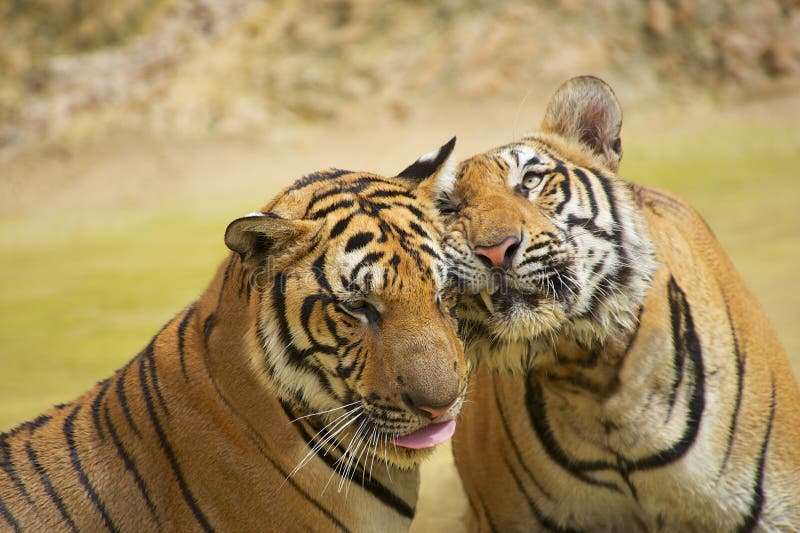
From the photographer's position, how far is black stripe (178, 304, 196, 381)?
251 centimetres

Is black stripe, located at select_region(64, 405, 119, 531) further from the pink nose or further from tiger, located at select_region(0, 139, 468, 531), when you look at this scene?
the pink nose

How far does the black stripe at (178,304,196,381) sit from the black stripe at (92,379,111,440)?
274 millimetres

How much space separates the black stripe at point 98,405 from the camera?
2.54 metres

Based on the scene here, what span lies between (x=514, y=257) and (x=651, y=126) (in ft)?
30.2

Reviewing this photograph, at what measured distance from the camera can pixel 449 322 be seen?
231 cm

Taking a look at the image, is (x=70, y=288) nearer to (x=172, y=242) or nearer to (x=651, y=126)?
(x=172, y=242)

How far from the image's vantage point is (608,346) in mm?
2492

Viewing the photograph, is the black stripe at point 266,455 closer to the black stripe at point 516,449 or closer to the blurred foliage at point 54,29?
the black stripe at point 516,449

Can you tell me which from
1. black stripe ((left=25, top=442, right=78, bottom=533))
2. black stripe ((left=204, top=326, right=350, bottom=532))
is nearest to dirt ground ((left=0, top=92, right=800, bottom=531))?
black stripe ((left=204, top=326, right=350, bottom=532))

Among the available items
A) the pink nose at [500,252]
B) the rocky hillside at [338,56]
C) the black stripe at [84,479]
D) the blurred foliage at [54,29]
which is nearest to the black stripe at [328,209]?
the pink nose at [500,252]

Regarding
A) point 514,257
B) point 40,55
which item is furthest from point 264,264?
point 40,55

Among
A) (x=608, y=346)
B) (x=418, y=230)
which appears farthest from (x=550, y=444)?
(x=418, y=230)

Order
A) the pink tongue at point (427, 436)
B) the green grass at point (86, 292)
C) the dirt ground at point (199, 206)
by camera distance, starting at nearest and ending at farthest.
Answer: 1. the pink tongue at point (427, 436)
2. the green grass at point (86, 292)
3. the dirt ground at point (199, 206)

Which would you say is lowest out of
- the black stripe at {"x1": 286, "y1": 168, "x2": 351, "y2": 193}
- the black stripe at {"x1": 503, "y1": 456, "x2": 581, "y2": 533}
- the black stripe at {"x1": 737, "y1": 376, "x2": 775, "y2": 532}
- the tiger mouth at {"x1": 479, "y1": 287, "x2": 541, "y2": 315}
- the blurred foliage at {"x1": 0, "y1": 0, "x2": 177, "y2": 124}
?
the black stripe at {"x1": 737, "y1": 376, "x2": 775, "y2": 532}
